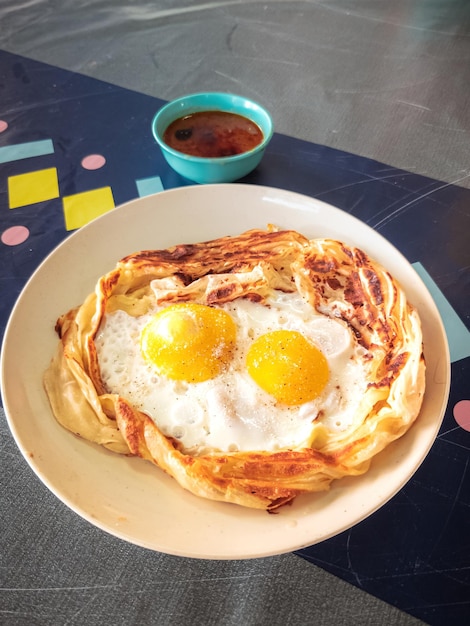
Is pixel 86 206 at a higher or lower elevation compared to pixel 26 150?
lower

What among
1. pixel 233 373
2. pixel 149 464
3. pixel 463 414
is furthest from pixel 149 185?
pixel 463 414

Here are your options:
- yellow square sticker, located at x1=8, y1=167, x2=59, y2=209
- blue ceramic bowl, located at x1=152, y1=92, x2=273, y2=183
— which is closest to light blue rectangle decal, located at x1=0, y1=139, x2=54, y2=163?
yellow square sticker, located at x1=8, y1=167, x2=59, y2=209

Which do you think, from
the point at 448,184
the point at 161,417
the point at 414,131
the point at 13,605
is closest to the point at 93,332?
the point at 161,417

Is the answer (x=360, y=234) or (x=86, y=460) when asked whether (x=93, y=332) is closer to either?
(x=86, y=460)

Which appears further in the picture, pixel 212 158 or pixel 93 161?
pixel 93 161

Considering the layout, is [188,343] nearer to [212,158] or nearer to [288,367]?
[288,367]

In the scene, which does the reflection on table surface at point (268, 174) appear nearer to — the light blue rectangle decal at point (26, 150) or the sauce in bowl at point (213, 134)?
the light blue rectangle decal at point (26, 150)

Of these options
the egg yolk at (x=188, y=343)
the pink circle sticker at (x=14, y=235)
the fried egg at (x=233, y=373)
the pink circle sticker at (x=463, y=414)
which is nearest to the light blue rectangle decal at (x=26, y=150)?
the pink circle sticker at (x=14, y=235)
